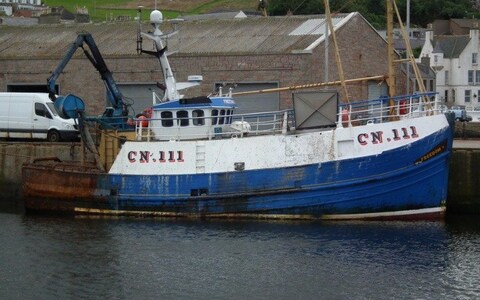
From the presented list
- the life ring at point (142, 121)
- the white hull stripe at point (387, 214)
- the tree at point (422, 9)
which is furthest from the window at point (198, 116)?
the tree at point (422, 9)

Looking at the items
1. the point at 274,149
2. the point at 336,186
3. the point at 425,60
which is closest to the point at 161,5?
the point at 425,60

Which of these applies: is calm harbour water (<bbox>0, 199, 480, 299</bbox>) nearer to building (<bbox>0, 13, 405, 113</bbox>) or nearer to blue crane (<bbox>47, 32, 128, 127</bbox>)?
blue crane (<bbox>47, 32, 128, 127</bbox>)

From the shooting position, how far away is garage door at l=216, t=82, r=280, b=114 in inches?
1614

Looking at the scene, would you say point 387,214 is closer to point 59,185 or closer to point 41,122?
point 59,185

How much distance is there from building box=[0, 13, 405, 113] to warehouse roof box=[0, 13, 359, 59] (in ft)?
0.14

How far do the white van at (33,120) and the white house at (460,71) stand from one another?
4888 centimetres

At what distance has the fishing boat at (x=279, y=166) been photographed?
29.6 metres

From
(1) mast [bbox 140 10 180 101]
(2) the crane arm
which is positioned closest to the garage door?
(2) the crane arm

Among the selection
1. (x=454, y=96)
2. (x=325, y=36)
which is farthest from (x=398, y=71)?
(x=454, y=96)

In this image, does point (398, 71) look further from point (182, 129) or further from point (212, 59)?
point (182, 129)

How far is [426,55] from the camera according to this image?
8444 centimetres

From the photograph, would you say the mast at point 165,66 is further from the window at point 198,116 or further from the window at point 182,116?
the window at point 198,116

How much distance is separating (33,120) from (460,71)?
50.9m

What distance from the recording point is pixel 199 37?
146 feet
